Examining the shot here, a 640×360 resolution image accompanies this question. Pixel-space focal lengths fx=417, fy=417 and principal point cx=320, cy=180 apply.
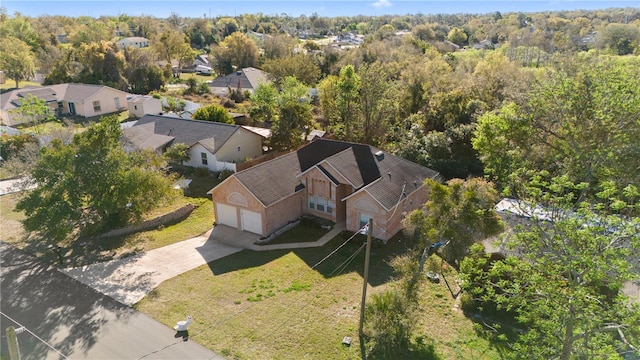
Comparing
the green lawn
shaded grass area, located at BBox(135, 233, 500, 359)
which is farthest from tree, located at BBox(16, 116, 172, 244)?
the green lawn

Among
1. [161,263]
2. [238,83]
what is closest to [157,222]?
[161,263]

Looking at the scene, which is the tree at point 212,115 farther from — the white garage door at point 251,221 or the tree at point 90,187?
the white garage door at point 251,221

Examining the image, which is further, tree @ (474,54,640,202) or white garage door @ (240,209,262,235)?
white garage door @ (240,209,262,235)

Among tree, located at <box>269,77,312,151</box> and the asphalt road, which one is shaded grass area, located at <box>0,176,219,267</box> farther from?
tree, located at <box>269,77,312,151</box>

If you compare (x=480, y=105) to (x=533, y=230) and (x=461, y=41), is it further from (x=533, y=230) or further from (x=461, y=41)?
(x=461, y=41)

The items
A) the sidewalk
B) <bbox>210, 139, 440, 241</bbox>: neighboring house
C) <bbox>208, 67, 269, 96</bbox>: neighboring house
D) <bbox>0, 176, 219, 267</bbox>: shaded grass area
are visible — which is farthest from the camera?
<bbox>208, 67, 269, 96</bbox>: neighboring house

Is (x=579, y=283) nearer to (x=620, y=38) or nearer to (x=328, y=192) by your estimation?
(x=328, y=192)

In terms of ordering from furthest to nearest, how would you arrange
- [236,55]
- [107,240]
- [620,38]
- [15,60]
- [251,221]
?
[620,38]
[236,55]
[15,60]
[251,221]
[107,240]
